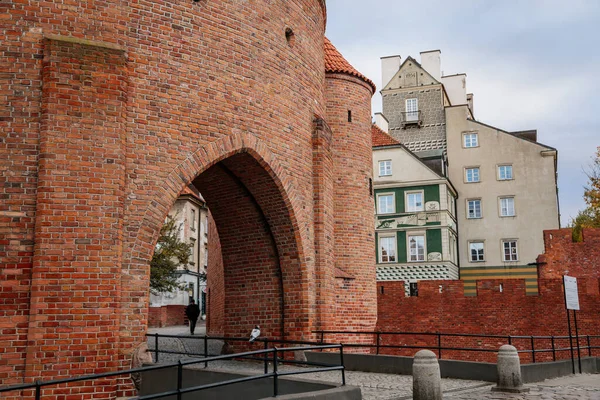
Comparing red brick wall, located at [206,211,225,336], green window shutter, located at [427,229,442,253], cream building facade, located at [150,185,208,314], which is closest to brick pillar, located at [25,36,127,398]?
red brick wall, located at [206,211,225,336]

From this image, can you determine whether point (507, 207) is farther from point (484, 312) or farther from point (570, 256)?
point (484, 312)

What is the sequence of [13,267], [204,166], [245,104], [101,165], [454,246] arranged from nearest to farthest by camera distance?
[13,267]
[101,165]
[204,166]
[245,104]
[454,246]

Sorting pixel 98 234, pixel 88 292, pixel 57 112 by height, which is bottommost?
pixel 88 292

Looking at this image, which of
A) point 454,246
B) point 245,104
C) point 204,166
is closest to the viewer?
point 204,166

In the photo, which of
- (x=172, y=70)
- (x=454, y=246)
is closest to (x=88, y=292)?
(x=172, y=70)

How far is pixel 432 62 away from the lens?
1612 inches

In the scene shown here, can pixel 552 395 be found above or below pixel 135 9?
below

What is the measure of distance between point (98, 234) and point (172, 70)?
3.29 m

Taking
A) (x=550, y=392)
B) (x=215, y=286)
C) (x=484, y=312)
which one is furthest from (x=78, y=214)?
(x=215, y=286)

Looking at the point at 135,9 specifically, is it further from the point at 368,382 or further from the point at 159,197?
the point at 368,382

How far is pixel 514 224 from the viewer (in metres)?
36.6

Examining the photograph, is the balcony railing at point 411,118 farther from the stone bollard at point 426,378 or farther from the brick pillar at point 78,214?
the stone bollard at point 426,378

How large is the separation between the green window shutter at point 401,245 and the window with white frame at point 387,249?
272 millimetres

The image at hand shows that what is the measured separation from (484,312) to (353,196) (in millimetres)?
5925
